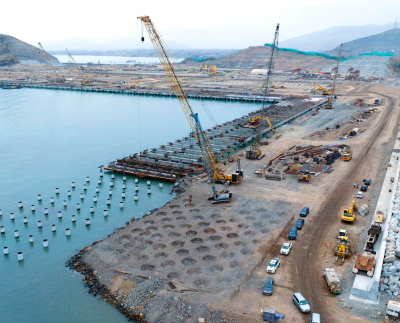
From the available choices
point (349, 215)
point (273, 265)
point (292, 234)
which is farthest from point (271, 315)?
point (349, 215)

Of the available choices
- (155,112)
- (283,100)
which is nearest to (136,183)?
(155,112)

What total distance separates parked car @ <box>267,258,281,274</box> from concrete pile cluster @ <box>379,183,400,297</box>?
234 inches

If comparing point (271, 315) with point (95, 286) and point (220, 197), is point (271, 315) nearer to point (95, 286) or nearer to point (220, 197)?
point (95, 286)

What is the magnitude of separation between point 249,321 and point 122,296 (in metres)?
7.66

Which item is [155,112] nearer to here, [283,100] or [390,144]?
[283,100]

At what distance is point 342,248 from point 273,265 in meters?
4.99

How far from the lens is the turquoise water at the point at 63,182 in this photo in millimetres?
23094

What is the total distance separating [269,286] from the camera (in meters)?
21.2

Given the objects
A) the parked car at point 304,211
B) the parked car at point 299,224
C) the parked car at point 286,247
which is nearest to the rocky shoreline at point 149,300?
the parked car at point 286,247

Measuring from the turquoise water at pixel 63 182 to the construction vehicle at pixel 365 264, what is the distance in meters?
14.1

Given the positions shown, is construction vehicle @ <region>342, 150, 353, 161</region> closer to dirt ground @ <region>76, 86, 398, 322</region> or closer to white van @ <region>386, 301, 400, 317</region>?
dirt ground @ <region>76, 86, 398, 322</region>

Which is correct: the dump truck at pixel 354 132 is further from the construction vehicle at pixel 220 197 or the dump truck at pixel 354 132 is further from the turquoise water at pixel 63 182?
the construction vehicle at pixel 220 197

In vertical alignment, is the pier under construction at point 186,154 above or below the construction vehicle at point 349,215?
below

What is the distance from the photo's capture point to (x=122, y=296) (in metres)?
22.0
